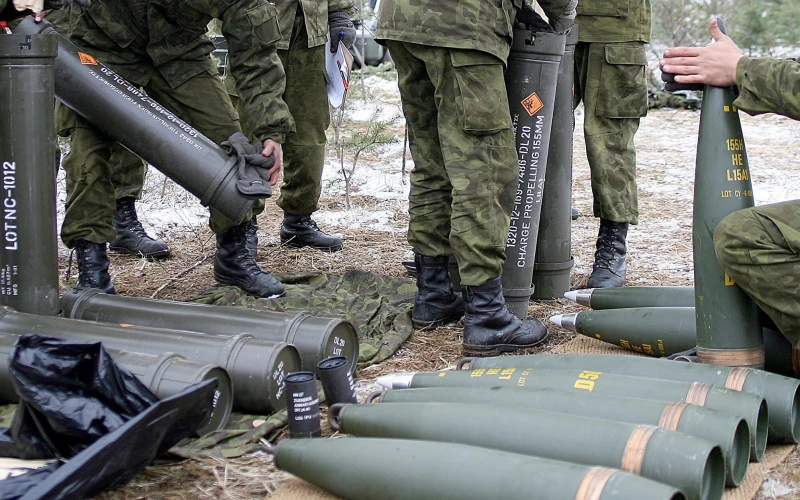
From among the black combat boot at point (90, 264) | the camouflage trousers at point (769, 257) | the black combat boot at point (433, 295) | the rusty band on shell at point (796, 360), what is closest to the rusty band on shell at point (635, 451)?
the camouflage trousers at point (769, 257)

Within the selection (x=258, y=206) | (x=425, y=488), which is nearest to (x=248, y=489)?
(x=425, y=488)

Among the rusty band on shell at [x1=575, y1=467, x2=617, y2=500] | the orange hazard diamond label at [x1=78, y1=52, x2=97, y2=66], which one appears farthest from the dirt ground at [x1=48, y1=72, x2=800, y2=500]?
the orange hazard diamond label at [x1=78, y1=52, x2=97, y2=66]

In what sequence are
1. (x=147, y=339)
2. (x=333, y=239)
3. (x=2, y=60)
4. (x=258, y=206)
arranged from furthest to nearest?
(x=333, y=239) → (x=258, y=206) → (x=2, y=60) → (x=147, y=339)

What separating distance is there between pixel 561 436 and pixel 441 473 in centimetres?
38

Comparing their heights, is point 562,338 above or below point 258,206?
below

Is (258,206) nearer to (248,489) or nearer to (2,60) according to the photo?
(2,60)

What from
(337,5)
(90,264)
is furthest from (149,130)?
(337,5)

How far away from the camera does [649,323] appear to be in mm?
3580

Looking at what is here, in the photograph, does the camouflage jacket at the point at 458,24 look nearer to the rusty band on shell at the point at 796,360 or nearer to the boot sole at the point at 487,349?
the boot sole at the point at 487,349

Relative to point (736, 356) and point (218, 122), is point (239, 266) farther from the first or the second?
point (736, 356)

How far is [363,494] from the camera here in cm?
238

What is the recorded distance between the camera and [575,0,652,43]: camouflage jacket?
14.7 ft

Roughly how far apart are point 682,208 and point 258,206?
11.2 ft

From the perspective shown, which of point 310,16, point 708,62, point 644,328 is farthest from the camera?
point 310,16
